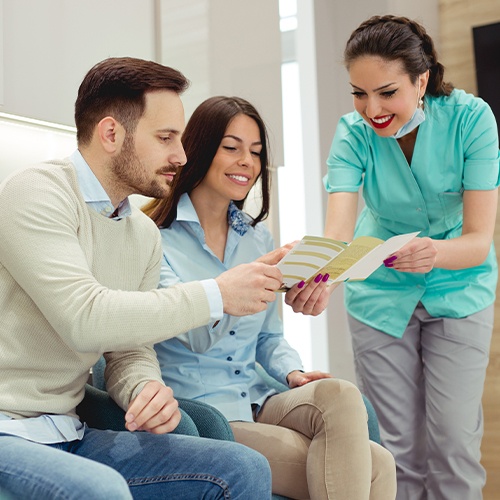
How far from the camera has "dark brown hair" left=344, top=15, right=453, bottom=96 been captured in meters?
2.09

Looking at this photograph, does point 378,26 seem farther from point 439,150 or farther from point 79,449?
point 79,449

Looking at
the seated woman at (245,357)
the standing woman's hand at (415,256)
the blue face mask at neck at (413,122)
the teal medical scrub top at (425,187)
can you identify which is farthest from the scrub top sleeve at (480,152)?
the seated woman at (245,357)

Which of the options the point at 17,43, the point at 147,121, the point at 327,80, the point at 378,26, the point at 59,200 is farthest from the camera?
the point at 327,80

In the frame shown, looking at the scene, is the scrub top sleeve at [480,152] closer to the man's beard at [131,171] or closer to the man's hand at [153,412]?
the man's beard at [131,171]

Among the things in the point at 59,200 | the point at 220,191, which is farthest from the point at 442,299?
the point at 59,200

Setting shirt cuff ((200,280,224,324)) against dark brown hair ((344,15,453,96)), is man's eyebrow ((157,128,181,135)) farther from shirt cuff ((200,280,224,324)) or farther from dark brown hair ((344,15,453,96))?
dark brown hair ((344,15,453,96))

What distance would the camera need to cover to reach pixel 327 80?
12.1ft

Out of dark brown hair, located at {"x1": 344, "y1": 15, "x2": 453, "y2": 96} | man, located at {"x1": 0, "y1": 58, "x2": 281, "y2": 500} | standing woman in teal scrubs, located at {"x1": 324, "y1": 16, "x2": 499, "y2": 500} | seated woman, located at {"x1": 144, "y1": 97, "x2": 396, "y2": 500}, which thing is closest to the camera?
man, located at {"x1": 0, "y1": 58, "x2": 281, "y2": 500}

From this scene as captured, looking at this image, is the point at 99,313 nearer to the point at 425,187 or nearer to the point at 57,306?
the point at 57,306

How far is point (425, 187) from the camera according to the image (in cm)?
227

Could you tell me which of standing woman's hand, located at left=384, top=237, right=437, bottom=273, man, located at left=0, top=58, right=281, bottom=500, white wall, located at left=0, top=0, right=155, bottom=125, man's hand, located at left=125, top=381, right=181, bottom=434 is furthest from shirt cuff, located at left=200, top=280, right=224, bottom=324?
white wall, located at left=0, top=0, right=155, bottom=125

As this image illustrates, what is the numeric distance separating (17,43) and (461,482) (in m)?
1.71

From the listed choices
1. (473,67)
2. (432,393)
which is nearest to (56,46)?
(432,393)

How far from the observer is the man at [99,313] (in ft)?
4.28
